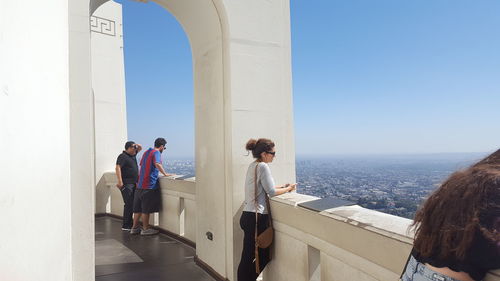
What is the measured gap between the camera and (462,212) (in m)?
1.17

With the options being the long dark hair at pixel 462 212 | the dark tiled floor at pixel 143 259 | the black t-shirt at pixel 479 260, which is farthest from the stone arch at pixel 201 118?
the black t-shirt at pixel 479 260

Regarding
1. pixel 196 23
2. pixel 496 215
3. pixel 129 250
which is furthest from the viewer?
pixel 129 250

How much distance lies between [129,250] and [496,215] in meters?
5.26

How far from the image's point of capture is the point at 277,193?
139 inches

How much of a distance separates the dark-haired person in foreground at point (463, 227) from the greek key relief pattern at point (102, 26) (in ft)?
30.1

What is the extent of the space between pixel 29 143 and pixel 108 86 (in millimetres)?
8498

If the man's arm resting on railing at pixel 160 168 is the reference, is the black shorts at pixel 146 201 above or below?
below

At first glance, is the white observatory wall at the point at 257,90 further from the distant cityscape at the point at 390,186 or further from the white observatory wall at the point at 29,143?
the white observatory wall at the point at 29,143

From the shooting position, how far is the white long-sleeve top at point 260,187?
11.3 feet

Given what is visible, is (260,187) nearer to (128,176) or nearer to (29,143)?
(29,143)

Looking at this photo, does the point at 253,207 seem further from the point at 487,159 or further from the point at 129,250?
the point at 129,250

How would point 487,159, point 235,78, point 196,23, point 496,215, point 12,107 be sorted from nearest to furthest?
point 12,107
point 496,215
point 487,159
point 235,78
point 196,23

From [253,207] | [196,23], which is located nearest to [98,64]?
[196,23]

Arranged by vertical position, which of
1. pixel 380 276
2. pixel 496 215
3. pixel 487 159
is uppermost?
pixel 487 159
